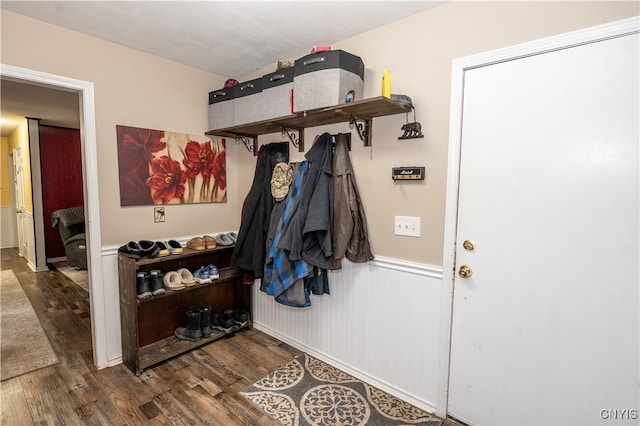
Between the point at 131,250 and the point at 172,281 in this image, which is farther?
the point at 172,281

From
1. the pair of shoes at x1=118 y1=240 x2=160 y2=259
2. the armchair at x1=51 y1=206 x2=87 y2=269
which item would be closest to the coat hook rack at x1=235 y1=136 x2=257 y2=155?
the pair of shoes at x1=118 y1=240 x2=160 y2=259

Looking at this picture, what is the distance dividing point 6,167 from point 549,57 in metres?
8.81

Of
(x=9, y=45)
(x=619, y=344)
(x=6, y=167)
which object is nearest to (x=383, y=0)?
(x=619, y=344)

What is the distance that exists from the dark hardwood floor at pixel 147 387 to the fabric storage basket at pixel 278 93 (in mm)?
1898

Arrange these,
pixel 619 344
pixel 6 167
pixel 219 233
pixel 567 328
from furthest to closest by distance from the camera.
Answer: pixel 6 167 → pixel 219 233 → pixel 567 328 → pixel 619 344

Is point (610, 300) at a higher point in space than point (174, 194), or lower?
lower

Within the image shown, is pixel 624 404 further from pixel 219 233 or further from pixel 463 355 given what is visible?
pixel 219 233

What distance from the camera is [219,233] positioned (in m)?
2.99

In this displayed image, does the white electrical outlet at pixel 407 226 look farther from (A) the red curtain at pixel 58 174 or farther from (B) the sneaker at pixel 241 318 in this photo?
(A) the red curtain at pixel 58 174

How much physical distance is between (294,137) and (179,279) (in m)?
1.48

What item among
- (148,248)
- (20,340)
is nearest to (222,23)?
(148,248)

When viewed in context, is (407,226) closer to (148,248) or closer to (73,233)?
(148,248)

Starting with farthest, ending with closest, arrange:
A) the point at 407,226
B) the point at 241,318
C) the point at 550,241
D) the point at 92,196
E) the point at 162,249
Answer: the point at 241,318 < the point at 162,249 < the point at 92,196 < the point at 407,226 < the point at 550,241

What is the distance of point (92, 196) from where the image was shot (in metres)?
2.20
